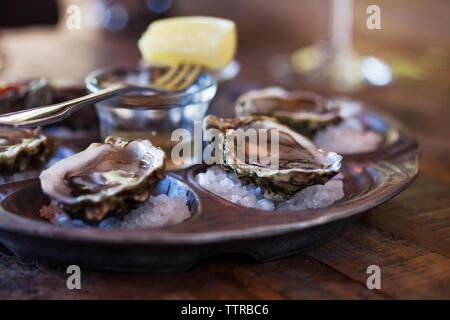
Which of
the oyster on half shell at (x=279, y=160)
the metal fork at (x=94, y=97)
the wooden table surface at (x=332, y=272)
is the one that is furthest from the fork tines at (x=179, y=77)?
the wooden table surface at (x=332, y=272)

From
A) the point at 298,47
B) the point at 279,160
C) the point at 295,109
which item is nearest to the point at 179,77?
the point at 295,109

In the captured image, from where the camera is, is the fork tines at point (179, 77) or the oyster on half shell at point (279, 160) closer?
the oyster on half shell at point (279, 160)

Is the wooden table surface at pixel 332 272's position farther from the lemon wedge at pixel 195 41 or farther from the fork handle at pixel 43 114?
the lemon wedge at pixel 195 41

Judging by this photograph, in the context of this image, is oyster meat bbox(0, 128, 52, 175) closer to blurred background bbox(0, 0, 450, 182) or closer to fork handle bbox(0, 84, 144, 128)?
fork handle bbox(0, 84, 144, 128)

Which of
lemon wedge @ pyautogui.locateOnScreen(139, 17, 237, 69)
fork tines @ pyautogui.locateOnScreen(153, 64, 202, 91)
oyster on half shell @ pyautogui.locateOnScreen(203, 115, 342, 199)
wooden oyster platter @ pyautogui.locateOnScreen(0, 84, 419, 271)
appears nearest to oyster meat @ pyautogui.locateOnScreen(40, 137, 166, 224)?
wooden oyster platter @ pyautogui.locateOnScreen(0, 84, 419, 271)

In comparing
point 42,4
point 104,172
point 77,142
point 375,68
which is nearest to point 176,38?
point 77,142

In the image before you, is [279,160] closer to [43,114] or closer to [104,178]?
[104,178]
